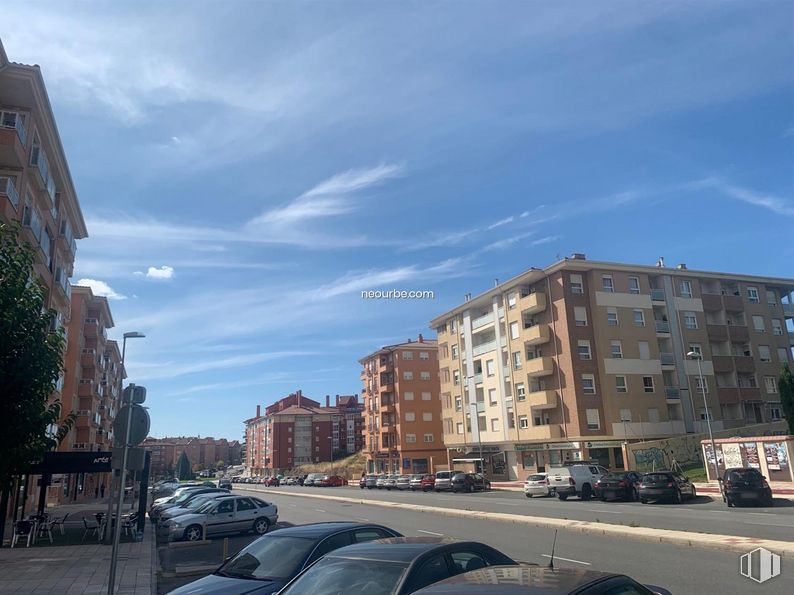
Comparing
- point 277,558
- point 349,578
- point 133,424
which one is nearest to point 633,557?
point 277,558

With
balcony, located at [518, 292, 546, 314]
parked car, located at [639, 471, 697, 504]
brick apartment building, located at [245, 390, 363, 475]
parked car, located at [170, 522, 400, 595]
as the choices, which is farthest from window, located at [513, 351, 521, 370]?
brick apartment building, located at [245, 390, 363, 475]

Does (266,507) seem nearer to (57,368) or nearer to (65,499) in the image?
(57,368)

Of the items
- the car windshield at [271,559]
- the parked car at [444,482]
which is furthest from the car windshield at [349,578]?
the parked car at [444,482]

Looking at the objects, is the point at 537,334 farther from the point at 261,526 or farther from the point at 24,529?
the point at 24,529

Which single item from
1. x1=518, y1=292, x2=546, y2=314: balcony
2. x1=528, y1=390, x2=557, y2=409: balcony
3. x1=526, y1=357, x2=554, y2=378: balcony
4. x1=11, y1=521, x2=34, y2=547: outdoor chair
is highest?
x1=518, y1=292, x2=546, y2=314: balcony

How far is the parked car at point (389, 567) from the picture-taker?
468 centimetres

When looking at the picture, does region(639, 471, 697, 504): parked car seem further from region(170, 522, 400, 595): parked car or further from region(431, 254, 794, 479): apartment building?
region(170, 522, 400, 595): parked car

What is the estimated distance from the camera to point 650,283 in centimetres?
5025

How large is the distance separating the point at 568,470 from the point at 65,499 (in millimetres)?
44709

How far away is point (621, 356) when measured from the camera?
4694 centimetres

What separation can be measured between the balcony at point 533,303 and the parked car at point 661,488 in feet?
75.5

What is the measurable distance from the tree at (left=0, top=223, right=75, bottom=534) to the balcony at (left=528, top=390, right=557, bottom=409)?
41.5 metres

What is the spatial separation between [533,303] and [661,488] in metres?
24.3

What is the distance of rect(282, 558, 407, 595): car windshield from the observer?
4.66 meters
